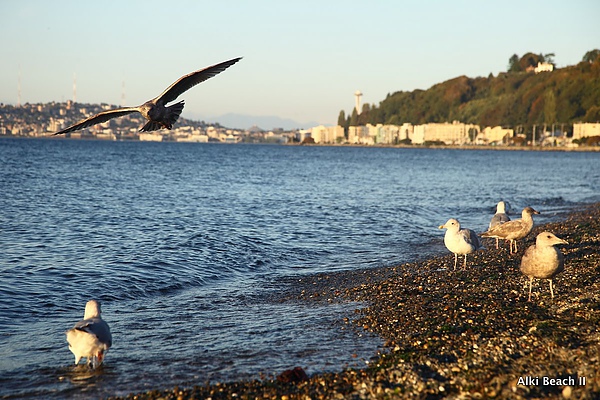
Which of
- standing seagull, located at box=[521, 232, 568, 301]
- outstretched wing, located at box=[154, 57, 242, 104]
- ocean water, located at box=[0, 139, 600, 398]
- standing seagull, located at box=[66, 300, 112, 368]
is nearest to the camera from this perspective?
standing seagull, located at box=[66, 300, 112, 368]

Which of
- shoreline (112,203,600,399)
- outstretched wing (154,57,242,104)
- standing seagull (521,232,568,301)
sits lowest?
shoreline (112,203,600,399)

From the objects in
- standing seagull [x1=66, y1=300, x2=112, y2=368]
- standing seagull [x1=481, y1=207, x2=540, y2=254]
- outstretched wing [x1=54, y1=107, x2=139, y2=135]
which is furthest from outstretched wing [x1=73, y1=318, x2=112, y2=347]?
standing seagull [x1=481, y1=207, x2=540, y2=254]

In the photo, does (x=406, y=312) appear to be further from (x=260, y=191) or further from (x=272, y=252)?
(x=260, y=191)

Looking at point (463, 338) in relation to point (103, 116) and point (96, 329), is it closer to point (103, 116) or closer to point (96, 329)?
point (96, 329)

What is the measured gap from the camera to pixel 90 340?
770 cm

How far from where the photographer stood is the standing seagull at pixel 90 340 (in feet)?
25.3

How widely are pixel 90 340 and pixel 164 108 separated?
5391 mm

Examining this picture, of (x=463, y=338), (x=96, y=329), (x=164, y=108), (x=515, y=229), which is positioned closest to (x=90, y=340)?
(x=96, y=329)

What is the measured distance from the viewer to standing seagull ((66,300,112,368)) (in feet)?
25.3

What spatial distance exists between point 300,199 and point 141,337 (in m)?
25.0

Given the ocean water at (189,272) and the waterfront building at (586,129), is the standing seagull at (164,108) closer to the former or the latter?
the ocean water at (189,272)

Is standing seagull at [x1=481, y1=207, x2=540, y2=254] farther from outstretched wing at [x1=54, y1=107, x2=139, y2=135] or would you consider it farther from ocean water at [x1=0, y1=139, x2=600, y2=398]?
outstretched wing at [x1=54, y1=107, x2=139, y2=135]

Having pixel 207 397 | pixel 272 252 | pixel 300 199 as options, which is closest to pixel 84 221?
pixel 272 252

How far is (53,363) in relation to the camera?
8.27 meters
